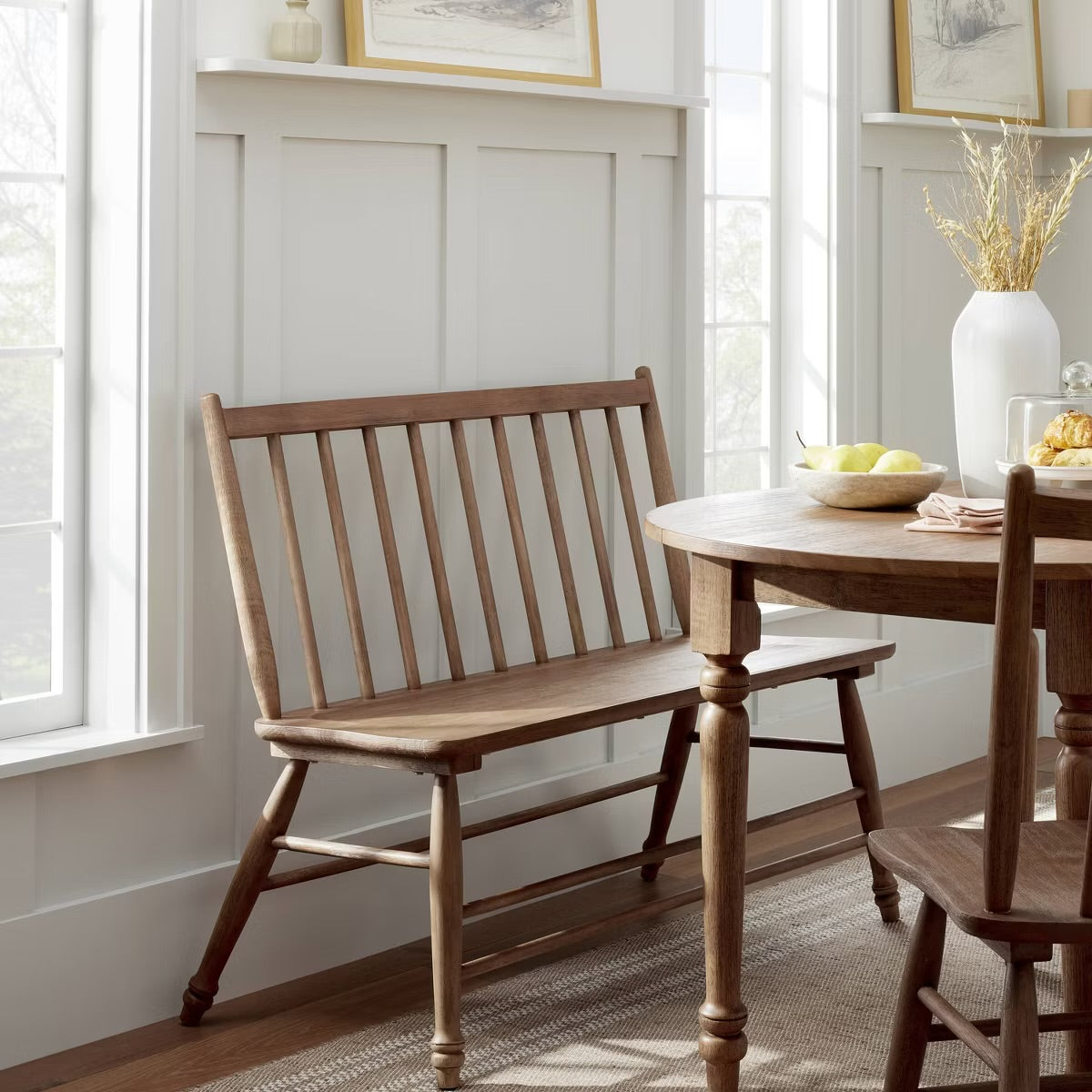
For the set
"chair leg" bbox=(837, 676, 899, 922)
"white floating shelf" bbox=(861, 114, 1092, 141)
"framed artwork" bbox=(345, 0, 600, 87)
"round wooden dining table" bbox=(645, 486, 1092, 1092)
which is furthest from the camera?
"white floating shelf" bbox=(861, 114, 1092, 141)

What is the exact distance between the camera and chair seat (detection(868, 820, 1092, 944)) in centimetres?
179

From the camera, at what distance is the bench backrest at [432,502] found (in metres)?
2.76

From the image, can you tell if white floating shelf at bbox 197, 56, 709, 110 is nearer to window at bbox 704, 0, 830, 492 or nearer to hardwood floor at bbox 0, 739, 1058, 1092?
window at bbox 704, 0, 830, 492

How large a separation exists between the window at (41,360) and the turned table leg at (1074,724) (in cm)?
164

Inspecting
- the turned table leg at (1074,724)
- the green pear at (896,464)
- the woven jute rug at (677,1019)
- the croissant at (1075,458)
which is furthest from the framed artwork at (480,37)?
the woven jute rug at (677,1019)

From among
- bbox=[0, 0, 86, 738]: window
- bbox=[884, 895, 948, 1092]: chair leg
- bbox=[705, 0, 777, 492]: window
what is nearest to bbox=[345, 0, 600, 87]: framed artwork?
bbox=[0, 0, 86, 738]: window

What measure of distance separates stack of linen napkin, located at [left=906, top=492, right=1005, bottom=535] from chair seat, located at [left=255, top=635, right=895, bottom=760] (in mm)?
562

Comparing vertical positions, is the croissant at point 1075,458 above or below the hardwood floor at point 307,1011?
above

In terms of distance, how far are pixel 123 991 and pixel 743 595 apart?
1.31 metres

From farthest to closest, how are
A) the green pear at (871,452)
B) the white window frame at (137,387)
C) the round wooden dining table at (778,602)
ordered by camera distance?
the white window frame at (137,387) < the green pear at (871,452) < the round wooden dining table at (778,602)

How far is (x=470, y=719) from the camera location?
2668 mm

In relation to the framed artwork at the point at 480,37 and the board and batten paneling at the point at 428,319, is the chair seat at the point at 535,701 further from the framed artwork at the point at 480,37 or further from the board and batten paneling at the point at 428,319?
the framed artwork at the point at 480,37

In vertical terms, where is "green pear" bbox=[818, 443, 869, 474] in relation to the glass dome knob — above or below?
below

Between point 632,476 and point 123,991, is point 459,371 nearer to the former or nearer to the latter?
point 632,476
